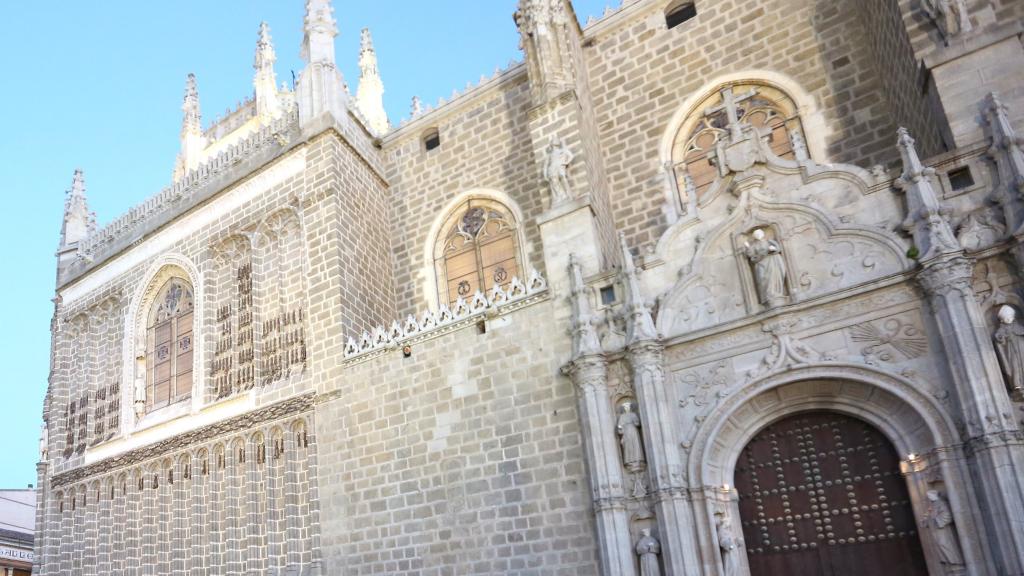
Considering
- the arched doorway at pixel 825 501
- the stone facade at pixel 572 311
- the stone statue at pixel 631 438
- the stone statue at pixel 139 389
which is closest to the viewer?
the arched doorway at pixel 825 501

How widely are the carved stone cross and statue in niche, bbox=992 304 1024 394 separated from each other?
413cm

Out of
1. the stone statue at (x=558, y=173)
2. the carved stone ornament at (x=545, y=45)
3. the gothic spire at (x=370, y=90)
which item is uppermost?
the gothic spire at (x=370, y=90)

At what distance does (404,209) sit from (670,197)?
19.2 feet

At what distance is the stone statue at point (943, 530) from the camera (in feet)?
28.0

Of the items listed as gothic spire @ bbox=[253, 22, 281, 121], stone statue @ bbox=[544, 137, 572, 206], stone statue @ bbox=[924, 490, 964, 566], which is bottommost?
stone statue @ bbox=[924, 490, 964, 566]

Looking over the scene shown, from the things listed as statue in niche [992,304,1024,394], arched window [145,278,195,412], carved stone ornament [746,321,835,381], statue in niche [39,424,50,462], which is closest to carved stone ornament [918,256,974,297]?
statue in niche [992,304,1024,394]

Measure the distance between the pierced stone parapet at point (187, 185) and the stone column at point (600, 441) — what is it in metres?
8.56

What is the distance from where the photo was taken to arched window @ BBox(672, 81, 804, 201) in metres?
13.5

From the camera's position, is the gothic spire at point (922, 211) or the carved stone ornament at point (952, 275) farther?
the gothic spire at point (922, 211)

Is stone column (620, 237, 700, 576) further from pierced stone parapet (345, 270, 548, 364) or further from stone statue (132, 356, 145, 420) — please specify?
stone statue (132, 356, 145, 420)

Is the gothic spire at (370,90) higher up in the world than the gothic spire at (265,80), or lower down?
lower down

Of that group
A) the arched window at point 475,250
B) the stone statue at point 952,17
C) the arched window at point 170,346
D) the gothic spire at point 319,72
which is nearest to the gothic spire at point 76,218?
the arched window at point 170,346

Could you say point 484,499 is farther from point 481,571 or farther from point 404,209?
point 404,209

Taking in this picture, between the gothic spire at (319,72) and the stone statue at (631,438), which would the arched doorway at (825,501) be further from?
the gothic spire at (319,72)
